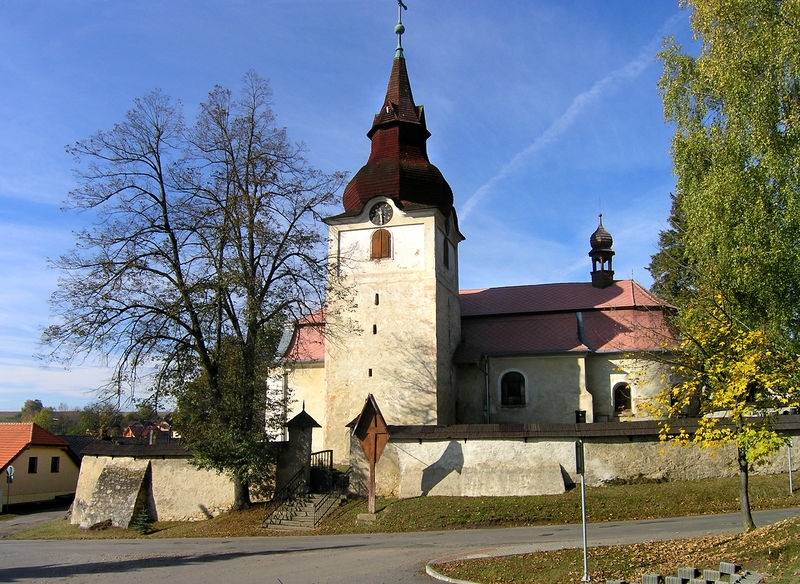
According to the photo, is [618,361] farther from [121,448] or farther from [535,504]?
[121,448]

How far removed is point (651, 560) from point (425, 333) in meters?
14.6

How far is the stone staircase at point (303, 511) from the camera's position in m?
18.6

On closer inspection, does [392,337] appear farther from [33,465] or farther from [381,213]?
[33,465]

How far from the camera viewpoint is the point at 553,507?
57.3 ft

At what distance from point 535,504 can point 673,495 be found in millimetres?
3617

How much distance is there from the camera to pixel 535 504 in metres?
17.7

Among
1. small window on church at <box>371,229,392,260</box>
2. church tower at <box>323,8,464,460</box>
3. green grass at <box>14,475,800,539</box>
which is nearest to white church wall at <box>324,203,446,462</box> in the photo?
church tower at <box>323,8,464,460</box>

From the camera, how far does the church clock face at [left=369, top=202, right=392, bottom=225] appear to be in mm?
25641

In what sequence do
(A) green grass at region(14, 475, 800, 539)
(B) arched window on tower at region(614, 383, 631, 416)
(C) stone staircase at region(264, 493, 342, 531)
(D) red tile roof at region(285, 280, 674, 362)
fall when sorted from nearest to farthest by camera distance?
(A) green grass at region(14, 475, 800, 539) < (C) stone staircase at region(264, 493, 342, 531) < (B) arched window on tower at region(614, 383, 631, 416) < (D) red tile roof at region(285, 280, 674, 362)

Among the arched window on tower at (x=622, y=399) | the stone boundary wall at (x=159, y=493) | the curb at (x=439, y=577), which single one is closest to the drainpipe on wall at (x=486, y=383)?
the arched window on tower at (x=622, y=399)

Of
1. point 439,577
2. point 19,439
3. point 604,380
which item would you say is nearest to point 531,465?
point 604,380

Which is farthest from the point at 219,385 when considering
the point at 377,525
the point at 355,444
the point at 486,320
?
the point at 486,320

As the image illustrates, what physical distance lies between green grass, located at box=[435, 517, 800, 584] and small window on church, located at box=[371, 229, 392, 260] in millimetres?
15187

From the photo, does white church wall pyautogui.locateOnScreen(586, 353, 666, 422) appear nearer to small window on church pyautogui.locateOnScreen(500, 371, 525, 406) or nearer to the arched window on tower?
the arched window on tower
